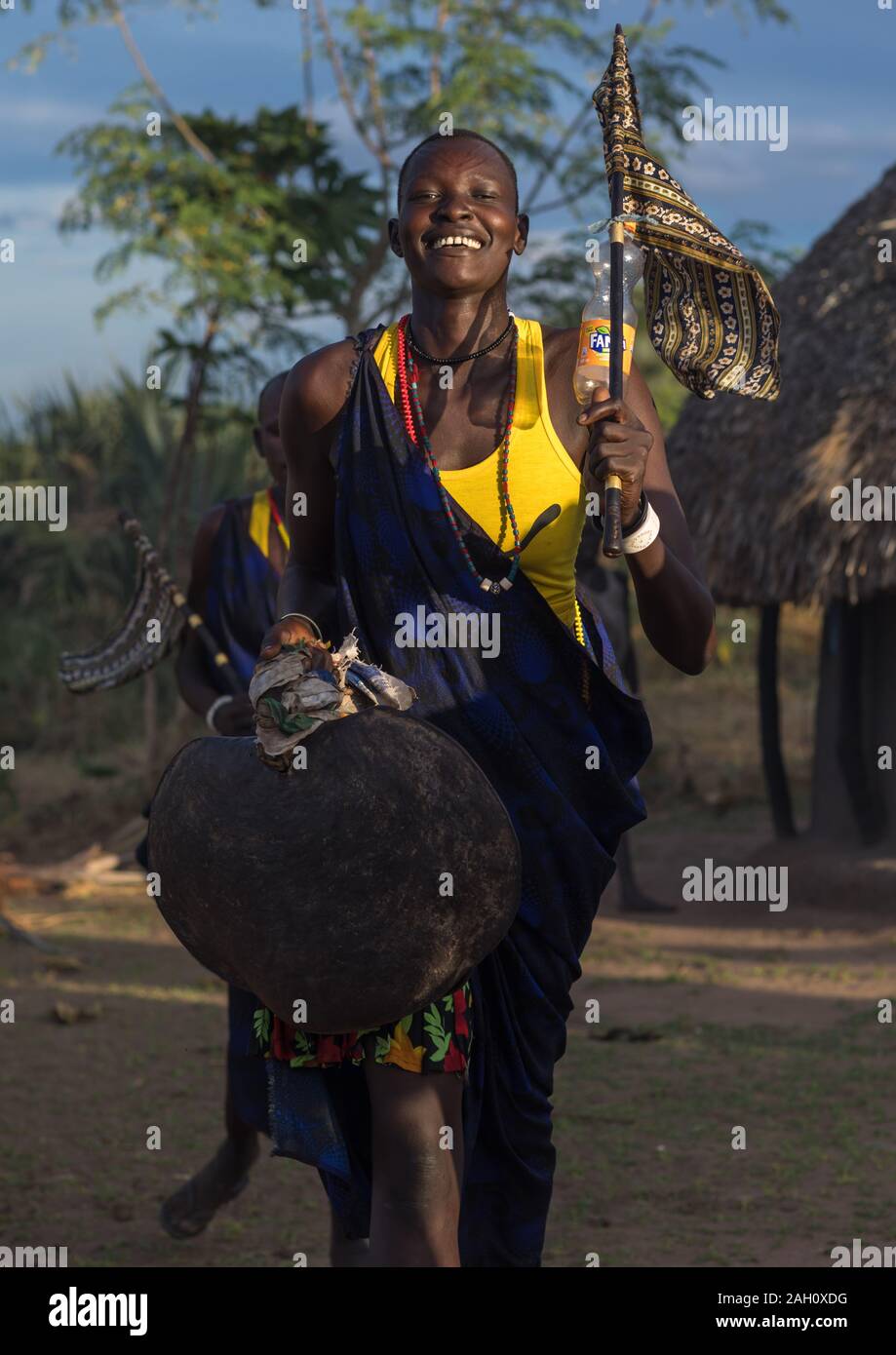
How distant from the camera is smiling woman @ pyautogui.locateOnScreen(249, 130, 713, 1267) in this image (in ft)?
9.28

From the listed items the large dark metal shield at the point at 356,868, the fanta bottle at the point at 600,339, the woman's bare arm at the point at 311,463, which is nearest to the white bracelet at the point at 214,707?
the woman's bare arm at the point at 311,463

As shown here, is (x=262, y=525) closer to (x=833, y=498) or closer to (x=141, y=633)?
(x=141, y=633)

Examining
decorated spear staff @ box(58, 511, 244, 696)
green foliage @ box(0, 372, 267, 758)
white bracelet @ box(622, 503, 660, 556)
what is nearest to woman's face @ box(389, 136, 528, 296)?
white bracelet @ box(622, 503, 660, 556)

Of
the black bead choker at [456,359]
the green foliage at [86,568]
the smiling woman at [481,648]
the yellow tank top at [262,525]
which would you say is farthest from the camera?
the green foliage at [86,568]

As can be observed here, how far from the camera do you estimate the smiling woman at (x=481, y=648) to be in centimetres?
283

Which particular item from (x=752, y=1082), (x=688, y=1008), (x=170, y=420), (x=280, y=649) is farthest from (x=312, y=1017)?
(x=170, y=420)

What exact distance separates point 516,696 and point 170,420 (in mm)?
13124

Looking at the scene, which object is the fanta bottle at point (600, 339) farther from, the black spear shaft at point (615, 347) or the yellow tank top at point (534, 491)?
the yellow tank top at point (534, 491)

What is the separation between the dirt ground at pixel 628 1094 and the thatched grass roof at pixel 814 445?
154cm

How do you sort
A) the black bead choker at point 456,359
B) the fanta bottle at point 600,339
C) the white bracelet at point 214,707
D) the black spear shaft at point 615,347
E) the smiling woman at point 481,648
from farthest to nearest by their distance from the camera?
the white bracelet at point 214,707 → the black bead choker at point 456,359 → the smiling woman at point 481,648 → the fanta bottle at point 600,339 → the black spear shaft at point 615,347

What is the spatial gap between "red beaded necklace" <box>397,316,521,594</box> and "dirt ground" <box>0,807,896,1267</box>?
1.97 metres

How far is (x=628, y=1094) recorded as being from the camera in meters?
5.74

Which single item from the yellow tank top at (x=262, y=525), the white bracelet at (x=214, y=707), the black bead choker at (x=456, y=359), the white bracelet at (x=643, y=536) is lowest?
the white bracelet at (x=643, y=536)
